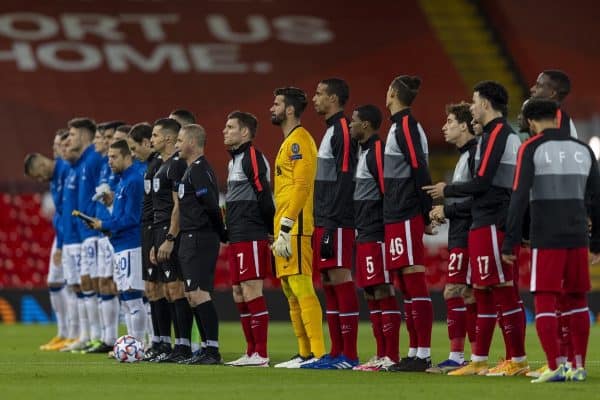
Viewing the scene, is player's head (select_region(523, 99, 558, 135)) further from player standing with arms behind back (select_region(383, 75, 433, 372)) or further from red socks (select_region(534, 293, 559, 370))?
player standing with arms behind back (select_region(383, 75, 433, 372))

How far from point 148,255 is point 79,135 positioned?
3.06 m

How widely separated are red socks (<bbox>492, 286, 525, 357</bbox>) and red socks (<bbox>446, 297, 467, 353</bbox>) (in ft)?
2.67

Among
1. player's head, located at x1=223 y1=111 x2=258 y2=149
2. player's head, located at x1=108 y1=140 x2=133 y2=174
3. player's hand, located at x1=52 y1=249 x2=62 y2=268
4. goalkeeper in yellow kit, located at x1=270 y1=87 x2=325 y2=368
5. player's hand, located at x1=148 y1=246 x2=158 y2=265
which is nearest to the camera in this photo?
goalkeeper in yellow kit, located at x1=270 y1=87 x2=325 y2=368

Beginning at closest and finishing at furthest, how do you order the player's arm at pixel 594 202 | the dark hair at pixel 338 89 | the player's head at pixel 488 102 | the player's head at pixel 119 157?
the player's arm at pixel 594 202 → the player's head at pixel 488 102 → the dark hair at pixel 338 89 → the player's head at pixel 119 157

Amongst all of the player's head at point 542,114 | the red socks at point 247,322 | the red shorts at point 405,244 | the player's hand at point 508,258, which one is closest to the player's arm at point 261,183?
the red socks at point 247,322

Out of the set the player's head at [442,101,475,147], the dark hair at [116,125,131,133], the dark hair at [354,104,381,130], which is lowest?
the player's head at [442,101,475,147]

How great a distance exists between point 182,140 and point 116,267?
2.10 m

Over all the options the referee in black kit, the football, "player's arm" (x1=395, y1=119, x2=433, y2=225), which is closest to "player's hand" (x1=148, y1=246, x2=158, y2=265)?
the referee in black kit

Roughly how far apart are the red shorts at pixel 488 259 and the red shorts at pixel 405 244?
58 centimetres

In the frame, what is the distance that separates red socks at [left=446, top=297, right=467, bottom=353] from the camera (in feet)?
38.1

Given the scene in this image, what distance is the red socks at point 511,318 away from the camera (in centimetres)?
1072

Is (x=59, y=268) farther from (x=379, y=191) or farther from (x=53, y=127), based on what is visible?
(x=53, y=127)

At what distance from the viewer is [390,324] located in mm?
11492

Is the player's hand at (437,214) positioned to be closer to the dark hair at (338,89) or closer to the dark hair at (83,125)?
the dark hair at (338,89)
